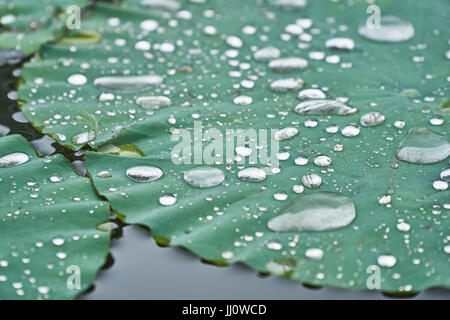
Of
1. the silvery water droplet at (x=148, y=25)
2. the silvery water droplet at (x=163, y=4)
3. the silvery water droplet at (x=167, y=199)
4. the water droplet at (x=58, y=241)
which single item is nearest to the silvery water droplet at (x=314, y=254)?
the silvery water droplet at (x=167, y=199)

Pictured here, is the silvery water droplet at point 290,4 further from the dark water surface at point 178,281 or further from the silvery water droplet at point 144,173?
the dark water surface at point 178,281

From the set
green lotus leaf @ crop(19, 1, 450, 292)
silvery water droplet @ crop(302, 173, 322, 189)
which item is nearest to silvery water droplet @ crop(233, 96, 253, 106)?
green lotus leaf @ crop(19, 1, 450, 292)

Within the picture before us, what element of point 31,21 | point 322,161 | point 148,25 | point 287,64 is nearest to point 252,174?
point 322,161

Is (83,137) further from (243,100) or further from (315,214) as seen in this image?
(315,214)

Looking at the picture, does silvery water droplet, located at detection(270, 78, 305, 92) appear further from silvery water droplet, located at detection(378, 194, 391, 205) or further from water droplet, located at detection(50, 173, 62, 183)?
water droplet, located at detection(50, 173, 62, 183)
